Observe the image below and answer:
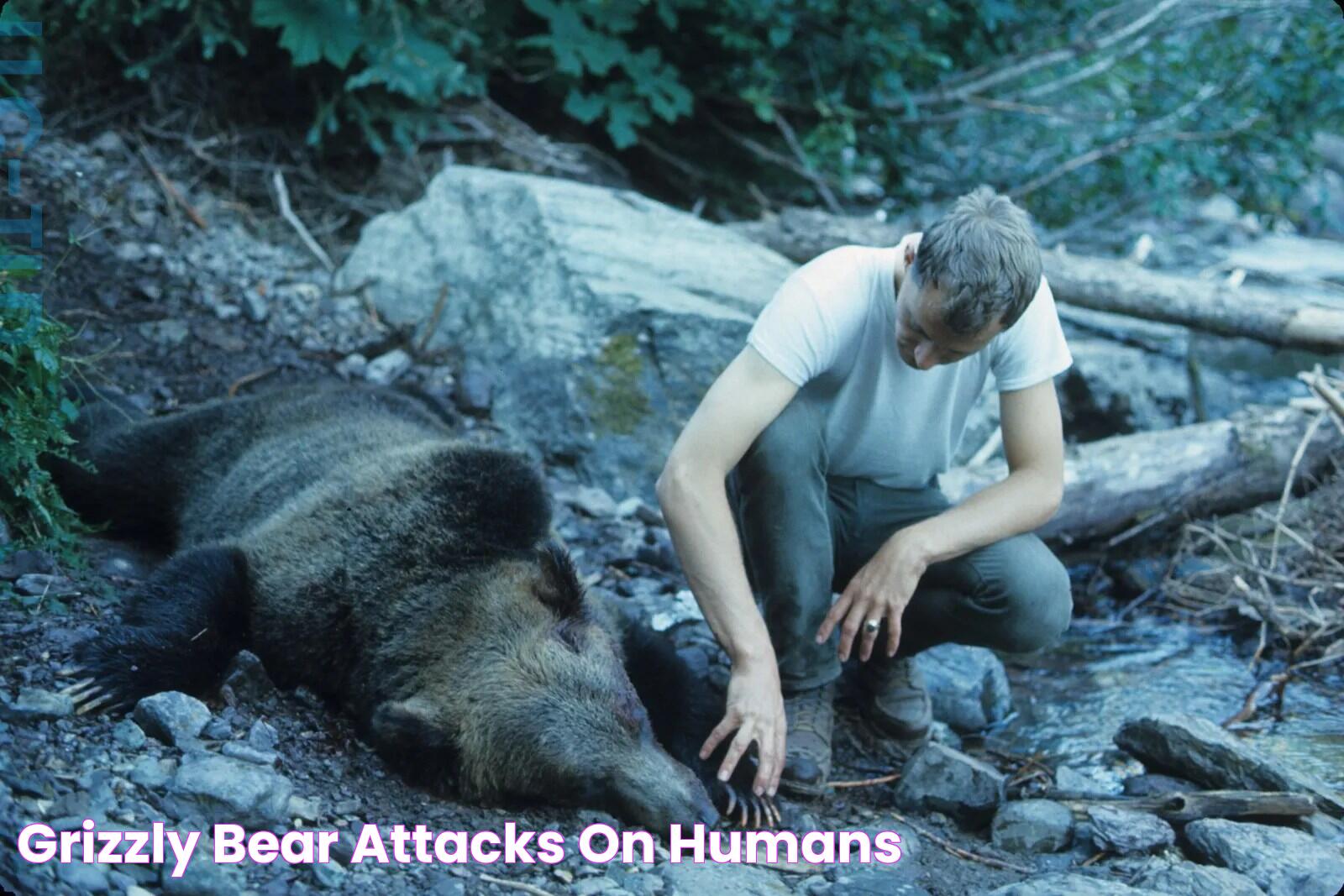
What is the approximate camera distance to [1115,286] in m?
8.31

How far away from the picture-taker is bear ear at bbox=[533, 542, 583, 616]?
4152mm

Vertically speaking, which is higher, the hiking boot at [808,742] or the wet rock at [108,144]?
the wet rock at [108,144]

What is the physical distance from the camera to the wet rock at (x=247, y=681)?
4066 millimetres

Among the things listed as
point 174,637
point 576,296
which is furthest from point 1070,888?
point 576,296

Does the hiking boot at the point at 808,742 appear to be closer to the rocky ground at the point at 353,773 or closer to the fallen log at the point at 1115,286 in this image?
the rocky ground at the point at 353,773

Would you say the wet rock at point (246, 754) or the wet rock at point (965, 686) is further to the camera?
the wet rock at point (965, 686)

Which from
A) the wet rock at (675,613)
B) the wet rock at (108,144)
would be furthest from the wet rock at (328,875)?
the wet rock at (108,144)

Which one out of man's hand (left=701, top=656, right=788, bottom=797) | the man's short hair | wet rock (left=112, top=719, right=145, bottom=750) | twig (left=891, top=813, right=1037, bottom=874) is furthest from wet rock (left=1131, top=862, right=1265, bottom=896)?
wet rock (left=112, top=719, right=145, bottom=750)

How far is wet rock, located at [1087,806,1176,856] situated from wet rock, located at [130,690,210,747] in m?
2.86

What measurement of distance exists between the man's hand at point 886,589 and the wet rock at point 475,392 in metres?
3.02

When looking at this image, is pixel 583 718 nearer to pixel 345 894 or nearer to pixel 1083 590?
pixel 345 894

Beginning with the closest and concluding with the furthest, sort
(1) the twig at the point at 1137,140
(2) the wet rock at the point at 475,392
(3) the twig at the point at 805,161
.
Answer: (2) the wet rock at the point at 475,392
(3) the twig at the point at 805,161
(1) the twig at the point at 1137,140

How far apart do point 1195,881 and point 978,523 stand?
1291 mm

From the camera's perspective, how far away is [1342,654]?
5.58 metres
